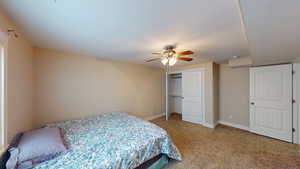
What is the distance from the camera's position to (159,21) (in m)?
1.37

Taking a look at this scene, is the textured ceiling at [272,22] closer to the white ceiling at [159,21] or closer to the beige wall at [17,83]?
the white ceiling at [159,21]

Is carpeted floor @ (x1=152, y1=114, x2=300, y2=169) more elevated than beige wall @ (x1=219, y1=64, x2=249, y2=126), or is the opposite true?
beige wall @ (x1=219, y1=64, x2=249, y2=126)

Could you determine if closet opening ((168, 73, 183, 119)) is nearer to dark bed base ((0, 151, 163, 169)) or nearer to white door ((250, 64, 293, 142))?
white door ((250, 64, 293, 142))

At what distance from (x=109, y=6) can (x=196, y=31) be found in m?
1.18

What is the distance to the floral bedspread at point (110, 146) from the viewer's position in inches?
49.8

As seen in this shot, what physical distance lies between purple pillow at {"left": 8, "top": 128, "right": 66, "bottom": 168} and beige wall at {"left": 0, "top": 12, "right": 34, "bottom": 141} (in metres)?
0.23

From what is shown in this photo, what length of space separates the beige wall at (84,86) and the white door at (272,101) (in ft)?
10.6

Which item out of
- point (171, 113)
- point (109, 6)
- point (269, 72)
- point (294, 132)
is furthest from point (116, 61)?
point (294, 132)

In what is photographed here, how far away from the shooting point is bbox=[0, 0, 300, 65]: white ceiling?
3.43 ft

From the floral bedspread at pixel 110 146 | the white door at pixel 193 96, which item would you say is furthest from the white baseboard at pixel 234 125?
the floral bedspread at pixel 110 146

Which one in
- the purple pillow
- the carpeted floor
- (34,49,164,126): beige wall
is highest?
(34,49,164,126): beige wall

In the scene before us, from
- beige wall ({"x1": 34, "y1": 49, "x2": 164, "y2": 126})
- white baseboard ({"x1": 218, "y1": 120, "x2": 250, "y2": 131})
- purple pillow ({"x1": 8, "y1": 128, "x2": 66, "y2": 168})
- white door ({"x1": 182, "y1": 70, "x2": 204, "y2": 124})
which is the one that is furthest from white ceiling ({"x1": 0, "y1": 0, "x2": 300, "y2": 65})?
white baseboard ({"x1": 218, "y1": 120, "x2": 250, "y2": 131})

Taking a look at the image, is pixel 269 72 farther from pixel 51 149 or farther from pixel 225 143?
pixel 51 149

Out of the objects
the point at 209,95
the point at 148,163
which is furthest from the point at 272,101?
the point at 148,163
